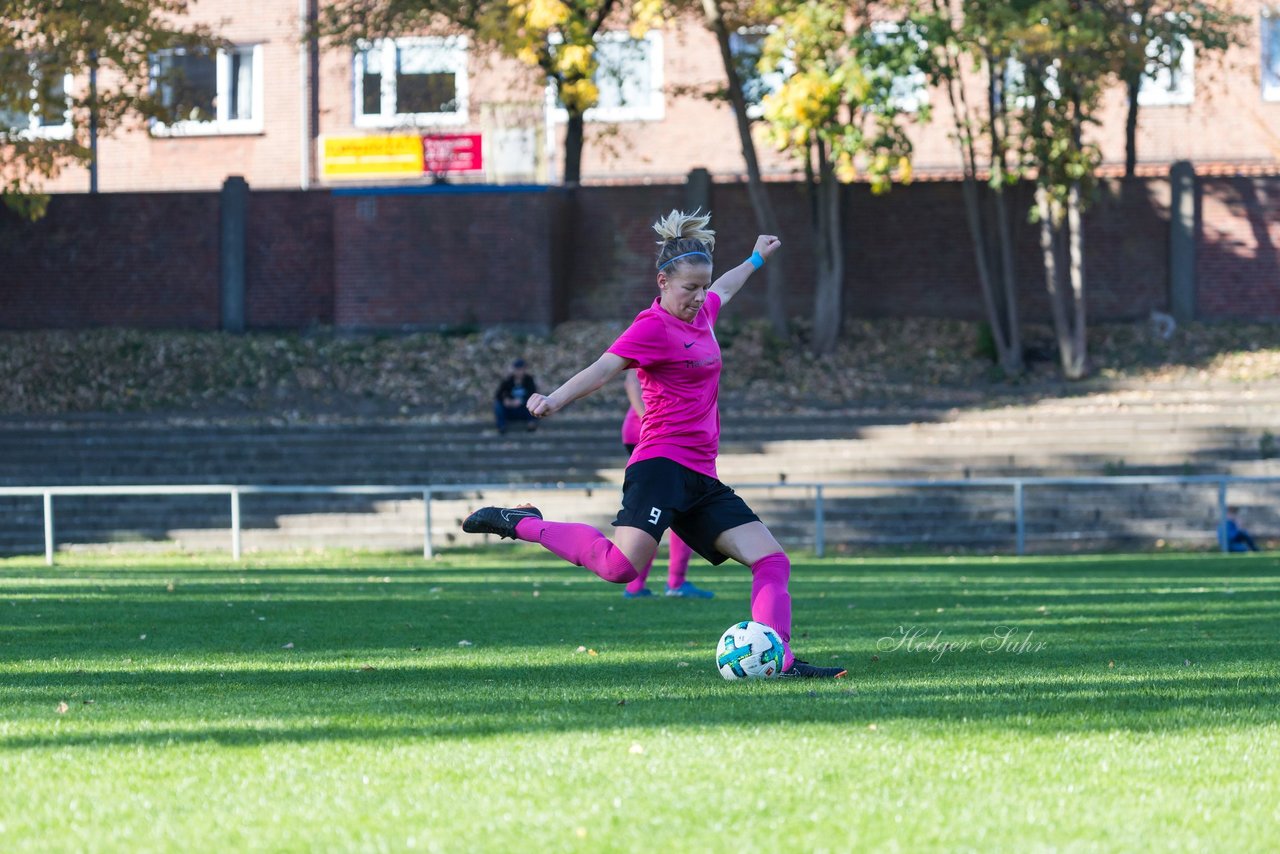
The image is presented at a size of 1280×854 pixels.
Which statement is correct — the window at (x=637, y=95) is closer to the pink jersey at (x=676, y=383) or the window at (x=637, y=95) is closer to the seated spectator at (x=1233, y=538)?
the seated spectator at (x=1233, y=538)

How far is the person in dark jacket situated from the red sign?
32.2 feet

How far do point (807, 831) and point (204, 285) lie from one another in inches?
1188

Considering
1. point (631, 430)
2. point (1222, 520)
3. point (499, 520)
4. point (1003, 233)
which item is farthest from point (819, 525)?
point (499, 520)

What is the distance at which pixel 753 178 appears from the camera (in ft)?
99.0

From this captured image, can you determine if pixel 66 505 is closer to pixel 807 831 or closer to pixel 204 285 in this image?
pixel 204 285

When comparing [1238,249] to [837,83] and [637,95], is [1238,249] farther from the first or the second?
[637,95]

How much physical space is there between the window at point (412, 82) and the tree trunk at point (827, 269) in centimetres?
714

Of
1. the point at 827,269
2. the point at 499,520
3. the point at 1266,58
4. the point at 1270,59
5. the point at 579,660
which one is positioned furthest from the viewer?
the point at 1270,59

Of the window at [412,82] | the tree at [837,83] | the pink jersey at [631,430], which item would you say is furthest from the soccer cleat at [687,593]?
the window at [412,82]

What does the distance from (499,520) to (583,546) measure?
1.49 ft

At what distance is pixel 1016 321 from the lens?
29.4m

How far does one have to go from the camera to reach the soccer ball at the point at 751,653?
7.73 metres

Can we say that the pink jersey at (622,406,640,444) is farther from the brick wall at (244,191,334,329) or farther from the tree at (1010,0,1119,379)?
the brick wall at (244,191,334,329)

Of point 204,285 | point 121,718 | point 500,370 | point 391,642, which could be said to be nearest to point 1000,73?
point 500,370
